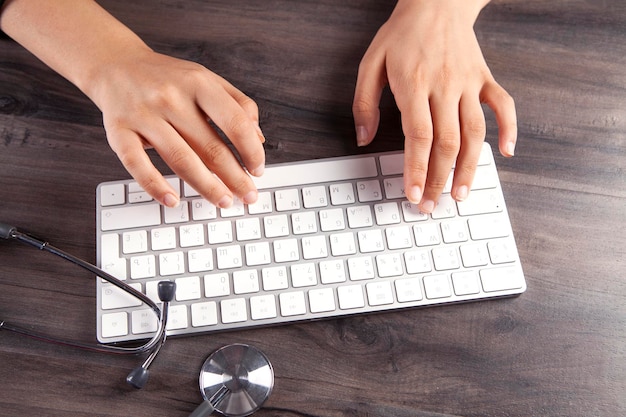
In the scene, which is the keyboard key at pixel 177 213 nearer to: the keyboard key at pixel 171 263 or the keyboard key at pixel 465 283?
the keyboard key at pixel 171 263

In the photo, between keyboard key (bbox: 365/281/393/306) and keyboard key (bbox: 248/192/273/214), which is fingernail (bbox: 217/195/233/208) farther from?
keyboard key (bbox: 365/281/393/306)

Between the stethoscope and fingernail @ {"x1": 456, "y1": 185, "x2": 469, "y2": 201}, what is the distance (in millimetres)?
292

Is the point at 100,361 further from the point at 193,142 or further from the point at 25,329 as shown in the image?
the point at 193,142

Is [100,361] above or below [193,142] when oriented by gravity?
below

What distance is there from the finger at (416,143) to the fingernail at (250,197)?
179 millimetres

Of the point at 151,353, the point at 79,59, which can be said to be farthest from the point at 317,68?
the point at 151,353

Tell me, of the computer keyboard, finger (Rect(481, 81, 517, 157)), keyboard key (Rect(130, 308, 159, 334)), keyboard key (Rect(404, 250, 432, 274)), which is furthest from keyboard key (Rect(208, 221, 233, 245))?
finger (Rect(481, 81, 517, 157))

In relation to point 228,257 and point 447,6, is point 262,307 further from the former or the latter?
point 447,6

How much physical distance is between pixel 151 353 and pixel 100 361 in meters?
0.06

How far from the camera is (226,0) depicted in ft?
2.45

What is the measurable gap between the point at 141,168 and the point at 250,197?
13 cm

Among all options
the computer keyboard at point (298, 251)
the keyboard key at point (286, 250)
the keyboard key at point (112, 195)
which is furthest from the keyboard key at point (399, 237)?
the keyboard key at point (112, 195)

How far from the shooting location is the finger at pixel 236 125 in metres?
0.62

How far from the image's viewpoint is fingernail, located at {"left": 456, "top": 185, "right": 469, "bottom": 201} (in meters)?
0.62
